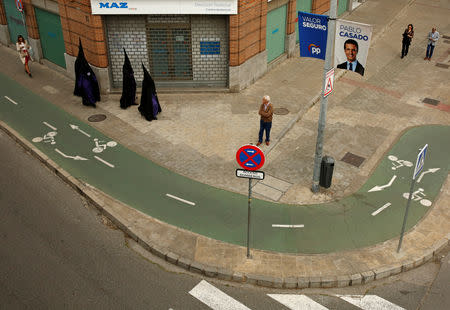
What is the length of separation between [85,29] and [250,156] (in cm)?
1133

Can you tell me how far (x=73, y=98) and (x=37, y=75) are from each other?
3.40 metres

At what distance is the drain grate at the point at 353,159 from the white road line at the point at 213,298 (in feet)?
21.7

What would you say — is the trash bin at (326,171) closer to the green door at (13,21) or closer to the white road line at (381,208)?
the white road line at (381,208)

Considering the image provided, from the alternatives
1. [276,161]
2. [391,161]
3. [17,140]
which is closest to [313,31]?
[276,161]

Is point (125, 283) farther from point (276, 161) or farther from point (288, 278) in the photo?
point (276, 161)

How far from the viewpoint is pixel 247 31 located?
18.5 meters

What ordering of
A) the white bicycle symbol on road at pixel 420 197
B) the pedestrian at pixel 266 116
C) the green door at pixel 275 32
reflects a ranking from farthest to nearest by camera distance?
the green door at pixel 275 32 < the pedestrian at pixel 266 116 < the white bicycle symbol on road at pixel 420 197

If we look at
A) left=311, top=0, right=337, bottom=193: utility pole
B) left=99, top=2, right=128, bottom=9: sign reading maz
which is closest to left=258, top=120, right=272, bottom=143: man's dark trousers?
left=311, top=0, right=337, bottom=193: utility pole

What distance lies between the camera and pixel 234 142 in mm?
15492

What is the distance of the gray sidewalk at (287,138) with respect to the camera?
1062 centimetres

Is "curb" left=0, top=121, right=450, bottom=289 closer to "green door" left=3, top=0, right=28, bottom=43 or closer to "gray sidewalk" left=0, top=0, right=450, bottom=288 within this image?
"gray sidewalk" left=0, top=0, right=450, bottom=288

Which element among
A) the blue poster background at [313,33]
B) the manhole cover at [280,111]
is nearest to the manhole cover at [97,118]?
the manhole cover at [280,111]

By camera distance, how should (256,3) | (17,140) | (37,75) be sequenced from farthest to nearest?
(37,75), (256,3), (17,140)

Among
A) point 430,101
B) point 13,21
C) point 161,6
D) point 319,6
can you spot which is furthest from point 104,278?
point 319,6
